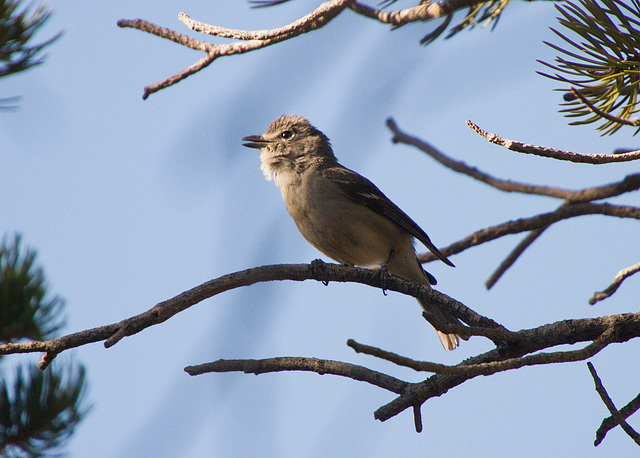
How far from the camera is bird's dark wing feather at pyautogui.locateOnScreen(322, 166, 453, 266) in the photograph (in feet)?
19.5

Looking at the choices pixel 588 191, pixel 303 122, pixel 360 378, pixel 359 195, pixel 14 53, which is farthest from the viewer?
pixel 303 122

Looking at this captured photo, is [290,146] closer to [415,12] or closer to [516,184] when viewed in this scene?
[516,184]

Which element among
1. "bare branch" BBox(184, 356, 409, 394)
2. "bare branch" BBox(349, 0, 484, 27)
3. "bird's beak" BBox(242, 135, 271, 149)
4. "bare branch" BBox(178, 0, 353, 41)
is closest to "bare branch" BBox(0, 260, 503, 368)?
"bare branch" BBox(184, 356, 409, 394)

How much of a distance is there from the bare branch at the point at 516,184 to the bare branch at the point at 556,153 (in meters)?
2.28

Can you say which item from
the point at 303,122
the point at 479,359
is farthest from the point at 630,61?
the point at 303,122

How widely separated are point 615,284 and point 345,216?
7.97 ft

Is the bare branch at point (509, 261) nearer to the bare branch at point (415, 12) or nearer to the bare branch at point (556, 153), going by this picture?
the bare branch at point (415, 12)

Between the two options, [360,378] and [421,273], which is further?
[421,273]

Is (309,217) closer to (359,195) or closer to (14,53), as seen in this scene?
(359,195)

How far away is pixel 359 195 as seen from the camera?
5977 mm

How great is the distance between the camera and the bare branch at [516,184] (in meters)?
4.55

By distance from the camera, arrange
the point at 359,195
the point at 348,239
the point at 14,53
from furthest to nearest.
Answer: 1. the point at 359,195
2. the point at 348,239
3. the point at 14,53

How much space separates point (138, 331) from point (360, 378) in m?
1.10

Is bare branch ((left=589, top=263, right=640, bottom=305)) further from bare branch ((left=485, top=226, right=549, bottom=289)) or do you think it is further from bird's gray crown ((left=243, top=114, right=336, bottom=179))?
bird's gray crown ((left=243, top=114, right=336, bottom=179))
